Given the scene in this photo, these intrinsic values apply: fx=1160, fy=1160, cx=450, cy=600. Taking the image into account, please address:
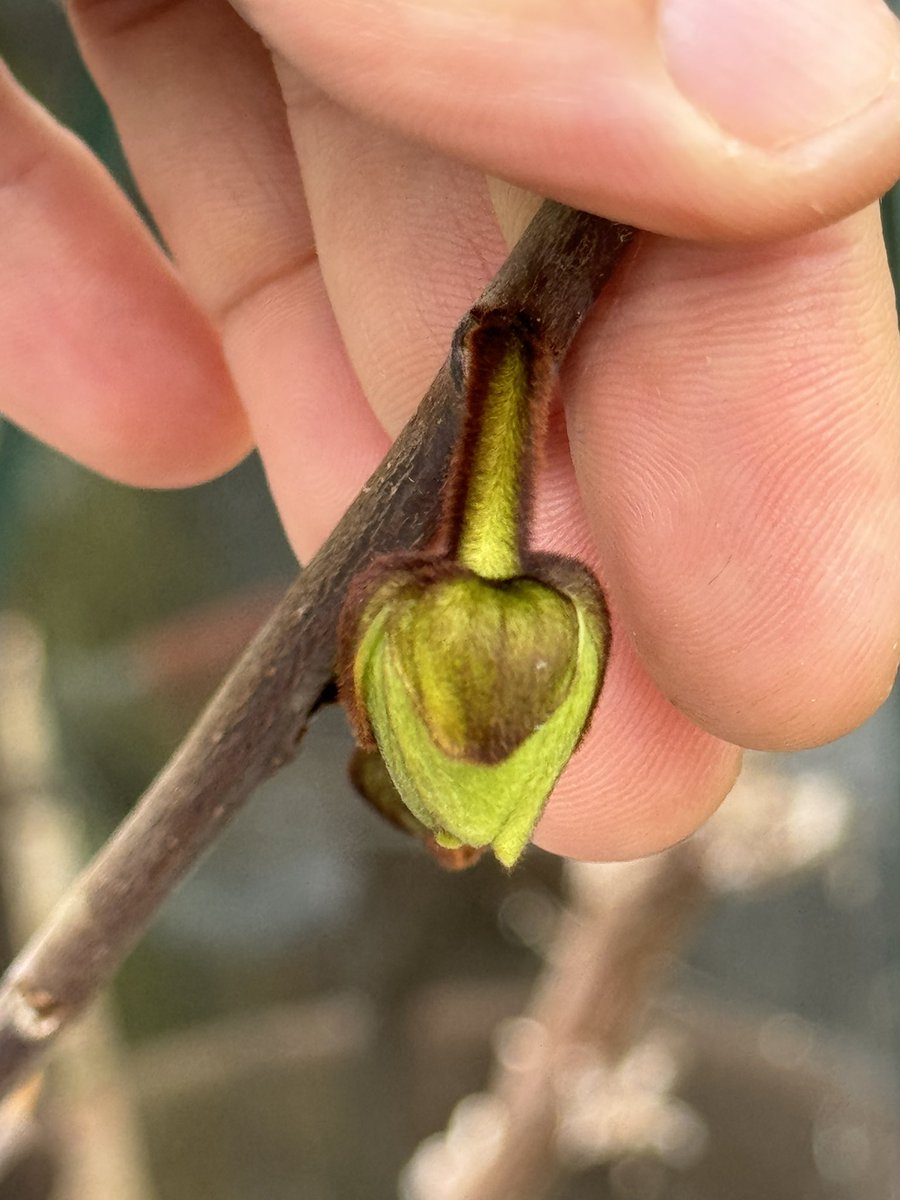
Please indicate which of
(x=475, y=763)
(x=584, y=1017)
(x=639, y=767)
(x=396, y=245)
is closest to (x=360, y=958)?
(x=584, y=1017)

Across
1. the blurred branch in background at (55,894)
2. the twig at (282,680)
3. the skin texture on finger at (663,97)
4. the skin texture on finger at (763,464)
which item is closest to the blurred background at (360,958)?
the blurred branch in background at (55,894)

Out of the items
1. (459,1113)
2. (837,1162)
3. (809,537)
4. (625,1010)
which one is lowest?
(837,1162)

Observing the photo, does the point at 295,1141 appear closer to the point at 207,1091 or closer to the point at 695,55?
the point at 207,1091

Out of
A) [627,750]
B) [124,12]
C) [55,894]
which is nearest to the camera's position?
[627,750]

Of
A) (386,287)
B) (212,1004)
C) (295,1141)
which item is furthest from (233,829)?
(386,287)

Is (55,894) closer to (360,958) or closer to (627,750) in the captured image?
(360,958)

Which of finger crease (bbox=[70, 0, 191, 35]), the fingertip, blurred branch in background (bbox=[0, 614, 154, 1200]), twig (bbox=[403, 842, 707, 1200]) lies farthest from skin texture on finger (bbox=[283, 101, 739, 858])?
blurred branch in background (bbox=[0, 614, 154, 1200])
